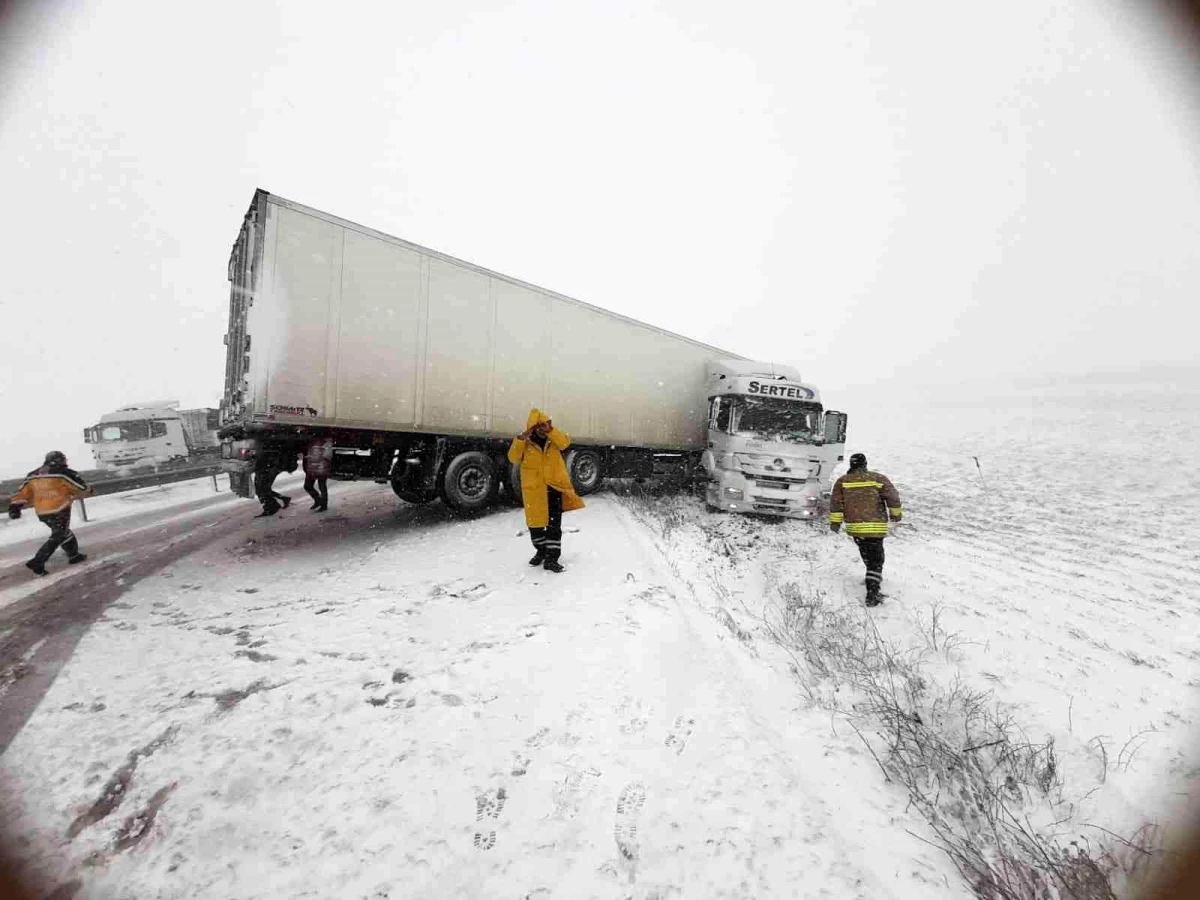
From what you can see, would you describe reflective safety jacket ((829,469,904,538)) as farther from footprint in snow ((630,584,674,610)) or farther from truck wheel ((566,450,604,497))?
truck wheel ((566,450,604,497))

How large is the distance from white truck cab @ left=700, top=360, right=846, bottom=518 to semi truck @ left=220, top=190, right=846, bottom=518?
1.1 inches

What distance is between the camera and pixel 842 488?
5430 millimetres

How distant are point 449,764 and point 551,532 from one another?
2.71m

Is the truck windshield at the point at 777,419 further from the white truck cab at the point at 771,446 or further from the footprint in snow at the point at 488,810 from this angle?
the footprint in snow at the point at 488,810

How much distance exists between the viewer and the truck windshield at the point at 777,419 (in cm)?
879

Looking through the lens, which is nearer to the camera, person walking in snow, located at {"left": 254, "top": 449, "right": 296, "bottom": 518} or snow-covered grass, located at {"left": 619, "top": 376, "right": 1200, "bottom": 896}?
snow-covered grass, located at {"left": 619, "top": 376, "right": 1200, "bottom": 896}

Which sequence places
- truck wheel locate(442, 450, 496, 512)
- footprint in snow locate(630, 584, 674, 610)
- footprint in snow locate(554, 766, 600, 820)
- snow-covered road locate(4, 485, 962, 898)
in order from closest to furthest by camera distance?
snow-covered road locate(4, 485, 962, 898) < footprint in snow locate(554, 766, 600, 820) < footprint in snow locate(630, 584, 674, 610) < truck wheel locate(442, 450, 496, 512)

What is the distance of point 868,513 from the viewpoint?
5.18m

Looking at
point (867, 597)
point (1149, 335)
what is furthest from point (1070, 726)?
point (1149, 335)

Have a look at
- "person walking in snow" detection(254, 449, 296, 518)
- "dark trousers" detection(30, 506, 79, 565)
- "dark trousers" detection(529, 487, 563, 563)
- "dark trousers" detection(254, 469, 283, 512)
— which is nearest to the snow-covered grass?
"dark trousers" detection(529, 487, 563, 563)

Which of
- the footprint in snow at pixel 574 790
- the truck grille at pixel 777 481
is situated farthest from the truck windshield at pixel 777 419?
the footprint in snow at pixel 574 790

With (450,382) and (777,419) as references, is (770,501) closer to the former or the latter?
(777,419)

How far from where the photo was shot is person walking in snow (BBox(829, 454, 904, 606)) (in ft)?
16.8

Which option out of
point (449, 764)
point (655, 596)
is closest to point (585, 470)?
point (655, 596)
